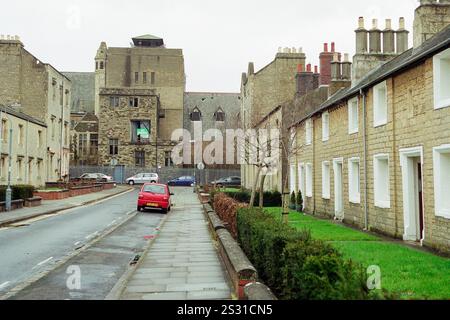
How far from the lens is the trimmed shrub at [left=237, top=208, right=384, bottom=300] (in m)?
4.35

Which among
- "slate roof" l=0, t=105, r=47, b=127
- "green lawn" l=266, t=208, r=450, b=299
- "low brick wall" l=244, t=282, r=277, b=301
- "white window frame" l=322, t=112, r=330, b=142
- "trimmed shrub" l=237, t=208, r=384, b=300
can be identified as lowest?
"green lawn" l=266, t=208, r=450, b=299

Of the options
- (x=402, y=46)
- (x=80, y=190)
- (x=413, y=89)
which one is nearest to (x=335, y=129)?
(x=402, y=46)

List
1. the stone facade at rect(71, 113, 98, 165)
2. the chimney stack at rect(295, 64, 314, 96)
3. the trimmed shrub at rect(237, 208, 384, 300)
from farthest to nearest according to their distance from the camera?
the stone facade at rect(71, 113, 98, 165) < the chimney stack at rect(295, 64, 314, 96) < the trimmed shrub at rect(237, 208, 384, 300)

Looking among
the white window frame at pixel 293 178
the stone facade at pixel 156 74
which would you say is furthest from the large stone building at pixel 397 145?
the stone facade at pixel 156 74

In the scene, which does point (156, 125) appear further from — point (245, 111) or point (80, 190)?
point (80, 190)

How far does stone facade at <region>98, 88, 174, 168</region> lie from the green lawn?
53816mm

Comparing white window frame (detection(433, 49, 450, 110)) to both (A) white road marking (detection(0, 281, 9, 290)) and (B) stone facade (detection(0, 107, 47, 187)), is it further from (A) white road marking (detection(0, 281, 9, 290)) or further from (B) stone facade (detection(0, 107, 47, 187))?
(B) stone facade (detection(0, 107, 47, 187))

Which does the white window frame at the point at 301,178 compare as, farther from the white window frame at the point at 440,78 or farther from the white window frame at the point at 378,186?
the white window frame at the point at 440,78

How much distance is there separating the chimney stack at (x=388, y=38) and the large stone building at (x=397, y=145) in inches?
5.9

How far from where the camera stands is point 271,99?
1832 inches

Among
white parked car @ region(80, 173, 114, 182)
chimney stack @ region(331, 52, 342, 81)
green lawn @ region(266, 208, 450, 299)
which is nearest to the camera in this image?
green lawn @ region(266, 208, 450, 299)

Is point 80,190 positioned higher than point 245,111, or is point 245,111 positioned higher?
point 245,111

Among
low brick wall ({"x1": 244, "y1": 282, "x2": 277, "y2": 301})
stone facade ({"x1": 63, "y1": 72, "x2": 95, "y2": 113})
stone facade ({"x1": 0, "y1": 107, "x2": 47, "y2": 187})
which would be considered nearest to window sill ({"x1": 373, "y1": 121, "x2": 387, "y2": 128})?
low brick wall ({"x1": 244, "y1": 282, "x2": 277, "y2": 301})
